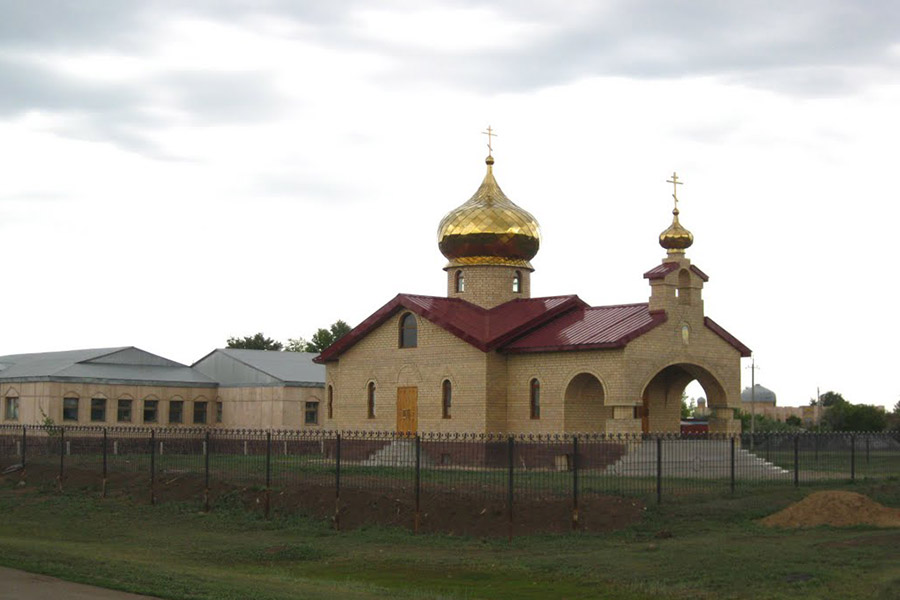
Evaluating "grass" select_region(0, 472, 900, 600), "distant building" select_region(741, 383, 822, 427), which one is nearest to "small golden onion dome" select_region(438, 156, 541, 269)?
"grass" select_region(0, 472, 900, 600)

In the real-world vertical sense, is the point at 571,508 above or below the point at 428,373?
below

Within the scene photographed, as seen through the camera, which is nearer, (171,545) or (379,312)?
(171,545)

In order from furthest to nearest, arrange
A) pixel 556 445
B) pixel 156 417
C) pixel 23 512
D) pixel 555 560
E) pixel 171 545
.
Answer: pixel 156 417
pixel 556 445
pixel 23 512
pixel 171 545
pixel 555 560

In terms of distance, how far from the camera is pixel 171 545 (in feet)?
70.2

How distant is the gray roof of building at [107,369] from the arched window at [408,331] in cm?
1784

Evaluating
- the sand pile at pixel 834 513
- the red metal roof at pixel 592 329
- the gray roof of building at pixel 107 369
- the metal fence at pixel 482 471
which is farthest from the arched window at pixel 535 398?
the gray roof of building at pixel 107 369

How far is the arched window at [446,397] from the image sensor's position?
3888 centimetres

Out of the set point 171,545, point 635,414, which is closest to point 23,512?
point 171,545

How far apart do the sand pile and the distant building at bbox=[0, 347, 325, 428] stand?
3450cm

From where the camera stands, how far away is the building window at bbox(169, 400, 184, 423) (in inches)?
2178

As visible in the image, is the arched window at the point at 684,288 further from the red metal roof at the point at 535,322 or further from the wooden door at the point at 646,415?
the wooden door at the point at 646,415

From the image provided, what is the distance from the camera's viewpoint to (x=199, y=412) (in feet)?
186

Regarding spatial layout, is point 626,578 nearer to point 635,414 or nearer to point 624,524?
point 624,524

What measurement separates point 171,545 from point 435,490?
570 cm
